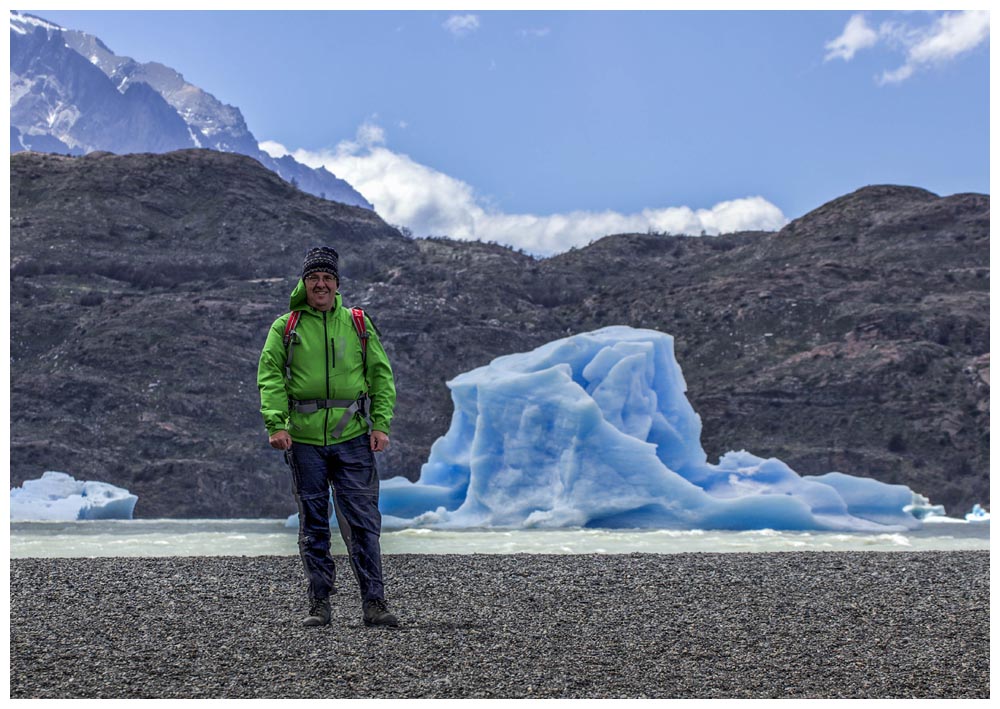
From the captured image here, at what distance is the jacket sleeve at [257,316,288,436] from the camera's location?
4.55 m

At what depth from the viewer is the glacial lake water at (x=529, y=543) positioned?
44.4ft

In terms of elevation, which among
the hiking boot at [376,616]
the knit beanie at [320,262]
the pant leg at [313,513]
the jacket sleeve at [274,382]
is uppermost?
the knit beanie at [320,262]

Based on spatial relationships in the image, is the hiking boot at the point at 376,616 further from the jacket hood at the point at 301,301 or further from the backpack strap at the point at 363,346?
the jacket hood at the point at 301,301

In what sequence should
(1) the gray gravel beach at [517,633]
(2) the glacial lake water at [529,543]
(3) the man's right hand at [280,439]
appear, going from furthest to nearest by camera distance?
(2) the glacial lake water at [529,543], (3) the man's right hand at [280,439], (1) the gray gravel beach at [517,633]

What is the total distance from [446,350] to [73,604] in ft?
140

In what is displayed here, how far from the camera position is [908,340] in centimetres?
4578

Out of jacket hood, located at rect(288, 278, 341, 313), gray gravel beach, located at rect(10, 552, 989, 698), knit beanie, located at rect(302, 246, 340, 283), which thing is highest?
knit beanie, located at rect(302, 246, 340, 283)

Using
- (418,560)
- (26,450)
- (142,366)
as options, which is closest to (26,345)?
(142,366)

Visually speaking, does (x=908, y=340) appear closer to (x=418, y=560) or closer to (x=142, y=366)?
(x=142, y=366)

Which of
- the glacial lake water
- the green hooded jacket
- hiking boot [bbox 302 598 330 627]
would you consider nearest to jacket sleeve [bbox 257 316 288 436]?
the green hooded jacket

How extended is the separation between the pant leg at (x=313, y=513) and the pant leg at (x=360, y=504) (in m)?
0.06

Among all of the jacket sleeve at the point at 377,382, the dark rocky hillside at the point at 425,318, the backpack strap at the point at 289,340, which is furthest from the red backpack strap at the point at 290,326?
the dark rocky hillside at the point at 425,318

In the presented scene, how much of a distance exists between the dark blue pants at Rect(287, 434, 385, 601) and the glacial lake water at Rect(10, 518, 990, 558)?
6316 millimetres

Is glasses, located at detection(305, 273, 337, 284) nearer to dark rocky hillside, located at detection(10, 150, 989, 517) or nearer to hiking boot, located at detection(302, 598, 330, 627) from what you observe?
hiking boot, located at detection(302, 598, 330, 627)
